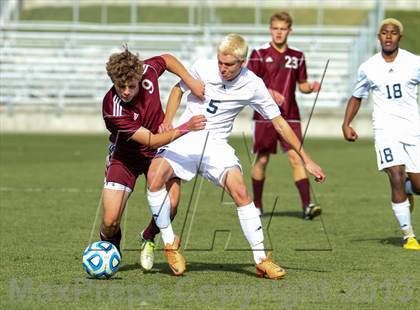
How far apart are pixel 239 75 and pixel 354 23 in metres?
33.2

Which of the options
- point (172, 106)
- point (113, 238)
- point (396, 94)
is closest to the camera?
point (172, 106)

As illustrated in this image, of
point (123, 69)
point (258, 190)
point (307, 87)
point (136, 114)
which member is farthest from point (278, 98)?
point (123, 69)

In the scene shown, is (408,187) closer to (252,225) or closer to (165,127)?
(252,225)

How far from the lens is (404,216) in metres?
10.3

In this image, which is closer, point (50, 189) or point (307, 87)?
point (307, 87)

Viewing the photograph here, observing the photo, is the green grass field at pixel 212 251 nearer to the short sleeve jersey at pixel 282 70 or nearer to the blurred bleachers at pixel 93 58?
the short sleeve jersey at pixel 282 70

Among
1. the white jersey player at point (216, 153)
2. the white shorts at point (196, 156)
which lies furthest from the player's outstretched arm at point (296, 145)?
the white shorts at point (196, 156)

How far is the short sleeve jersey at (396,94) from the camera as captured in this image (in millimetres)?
10367

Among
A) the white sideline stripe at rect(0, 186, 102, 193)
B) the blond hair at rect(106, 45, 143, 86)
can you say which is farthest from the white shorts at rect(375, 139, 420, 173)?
the white sideline stripe at rect(0, 186, 102, 193)

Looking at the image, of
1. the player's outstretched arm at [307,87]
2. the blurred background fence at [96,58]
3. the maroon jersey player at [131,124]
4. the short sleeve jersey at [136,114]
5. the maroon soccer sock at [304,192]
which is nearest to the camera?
the maroon jersey player at [131,124]

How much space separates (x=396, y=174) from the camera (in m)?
10.3

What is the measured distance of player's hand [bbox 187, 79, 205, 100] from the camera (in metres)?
8.35

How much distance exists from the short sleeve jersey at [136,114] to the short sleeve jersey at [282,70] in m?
4.36

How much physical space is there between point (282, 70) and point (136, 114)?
16.3 feet
